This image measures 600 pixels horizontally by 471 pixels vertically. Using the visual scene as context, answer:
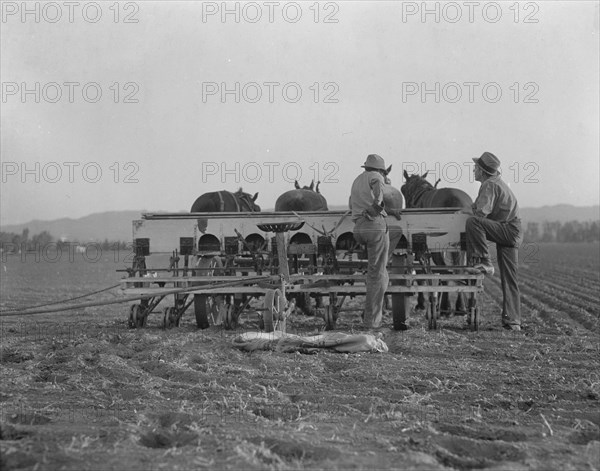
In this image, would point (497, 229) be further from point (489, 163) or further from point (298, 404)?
point (298, 404)

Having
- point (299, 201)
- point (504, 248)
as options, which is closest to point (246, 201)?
point (299, 201)

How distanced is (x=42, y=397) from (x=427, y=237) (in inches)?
272

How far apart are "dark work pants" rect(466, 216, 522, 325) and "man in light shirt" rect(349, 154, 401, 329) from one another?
1305 mm

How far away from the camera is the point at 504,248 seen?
11.8 metres

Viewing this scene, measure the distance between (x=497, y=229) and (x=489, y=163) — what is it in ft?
3.50

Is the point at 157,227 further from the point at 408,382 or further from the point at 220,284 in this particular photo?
the point at 408,382

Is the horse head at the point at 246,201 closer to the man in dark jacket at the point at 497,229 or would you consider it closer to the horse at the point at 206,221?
the horse at the point at 206,221

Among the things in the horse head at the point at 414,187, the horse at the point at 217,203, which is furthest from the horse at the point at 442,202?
the horse at the point at 217,203

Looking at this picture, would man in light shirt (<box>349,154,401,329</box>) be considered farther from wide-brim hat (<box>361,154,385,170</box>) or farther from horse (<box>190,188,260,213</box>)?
horse (<box>190,188,260,213</box>)

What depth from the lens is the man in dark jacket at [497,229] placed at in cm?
1126

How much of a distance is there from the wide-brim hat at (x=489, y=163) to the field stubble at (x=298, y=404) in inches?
106

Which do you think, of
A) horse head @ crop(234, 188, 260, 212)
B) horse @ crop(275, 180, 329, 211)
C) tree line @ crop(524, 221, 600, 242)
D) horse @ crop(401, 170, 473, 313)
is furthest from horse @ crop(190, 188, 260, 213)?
tree line @ crop(524, 221, 600, 242)

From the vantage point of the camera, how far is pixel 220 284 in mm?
10773

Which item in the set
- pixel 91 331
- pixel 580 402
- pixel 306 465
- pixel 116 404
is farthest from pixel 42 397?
pixel 91 331
